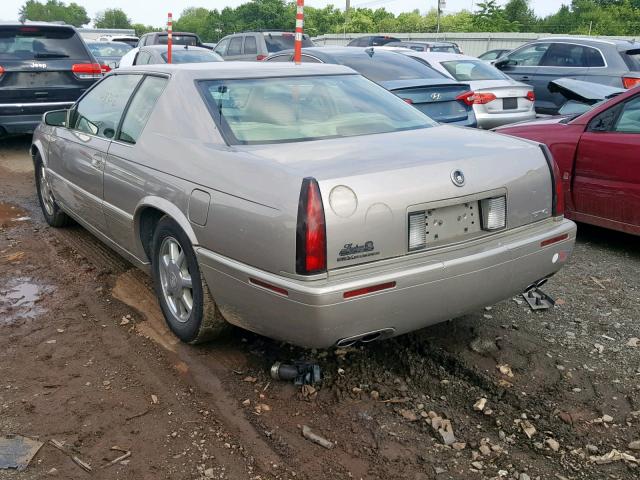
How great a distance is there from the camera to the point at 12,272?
5164 mm

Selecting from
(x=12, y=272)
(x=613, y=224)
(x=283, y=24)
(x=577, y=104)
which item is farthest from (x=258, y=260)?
(x=283, y=24)

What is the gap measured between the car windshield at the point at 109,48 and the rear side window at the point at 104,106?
16.0m

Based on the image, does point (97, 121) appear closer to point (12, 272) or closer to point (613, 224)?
point (12, 272)

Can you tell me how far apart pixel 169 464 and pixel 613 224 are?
4085 millimetres

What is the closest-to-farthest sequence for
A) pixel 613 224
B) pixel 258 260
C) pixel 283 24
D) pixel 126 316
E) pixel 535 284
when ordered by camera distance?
1. pixel 258 260
2. pixel 535 284
3. pixel 126 316
4. pixel 613 224
5. pixel 283 24

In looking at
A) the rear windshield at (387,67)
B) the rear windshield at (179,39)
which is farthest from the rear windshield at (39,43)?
the rear windshield at (179,39)

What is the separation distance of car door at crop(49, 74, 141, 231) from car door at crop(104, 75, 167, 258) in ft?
0.43

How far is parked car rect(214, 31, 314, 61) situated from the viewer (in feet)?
51.4

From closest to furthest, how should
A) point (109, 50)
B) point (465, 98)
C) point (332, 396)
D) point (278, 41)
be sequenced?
point (332, 396)
point (465, 98)
point (278, 41)
point (109, 50)

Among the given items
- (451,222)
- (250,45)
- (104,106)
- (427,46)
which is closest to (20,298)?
(104,106)

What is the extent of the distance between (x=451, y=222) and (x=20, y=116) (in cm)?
745

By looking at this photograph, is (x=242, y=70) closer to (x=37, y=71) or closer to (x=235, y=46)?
(x=37, y=71)

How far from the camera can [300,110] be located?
158 inches

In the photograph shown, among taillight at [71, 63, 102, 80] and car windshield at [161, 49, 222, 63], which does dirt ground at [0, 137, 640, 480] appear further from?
car windshield at [161, 49, 222, 63]
